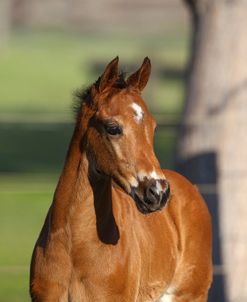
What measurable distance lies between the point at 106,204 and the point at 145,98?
17.0 meters

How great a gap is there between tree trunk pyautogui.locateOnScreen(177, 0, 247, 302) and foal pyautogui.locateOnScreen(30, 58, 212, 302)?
250 cm

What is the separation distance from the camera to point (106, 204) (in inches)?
233

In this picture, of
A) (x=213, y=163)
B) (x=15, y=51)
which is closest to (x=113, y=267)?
(x=213, y=163)

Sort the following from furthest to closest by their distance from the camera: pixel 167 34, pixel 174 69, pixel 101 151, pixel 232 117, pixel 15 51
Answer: pixel 167 34 → pixel 15 51 → pixel 174 69 → pixel 232 117 → pixel 101 151

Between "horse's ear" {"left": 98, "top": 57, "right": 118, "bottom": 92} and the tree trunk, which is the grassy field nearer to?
"horse's ear" {"left": 98, "top": 57, "right": 118, "bottom": 92}

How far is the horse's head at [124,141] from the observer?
17.8 feet

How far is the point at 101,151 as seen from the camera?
567 centimetres

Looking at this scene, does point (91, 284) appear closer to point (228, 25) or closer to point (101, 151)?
point (101, 151)

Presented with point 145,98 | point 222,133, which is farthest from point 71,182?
point 145,98

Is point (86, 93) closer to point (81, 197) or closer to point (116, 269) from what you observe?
point (81, 197)

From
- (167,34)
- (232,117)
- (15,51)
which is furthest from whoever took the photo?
(167,34)

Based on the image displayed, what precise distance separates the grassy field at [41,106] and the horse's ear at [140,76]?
0.61 meters

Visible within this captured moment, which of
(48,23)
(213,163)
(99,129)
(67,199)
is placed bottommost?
(48,23)

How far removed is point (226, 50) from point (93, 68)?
2080 centimetres
